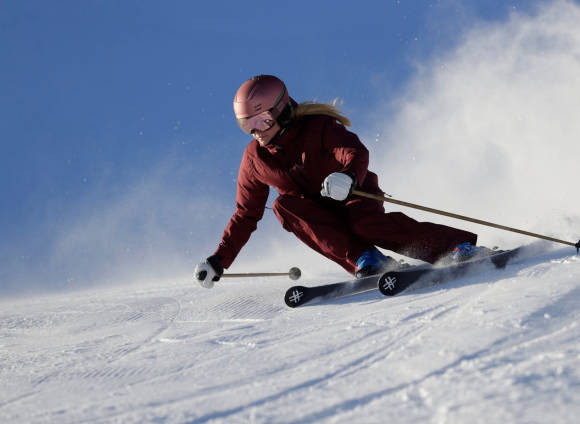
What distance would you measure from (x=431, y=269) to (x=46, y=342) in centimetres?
280

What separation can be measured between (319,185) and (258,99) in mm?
836

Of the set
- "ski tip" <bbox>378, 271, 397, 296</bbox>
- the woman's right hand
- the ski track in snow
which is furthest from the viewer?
the woman's right hand

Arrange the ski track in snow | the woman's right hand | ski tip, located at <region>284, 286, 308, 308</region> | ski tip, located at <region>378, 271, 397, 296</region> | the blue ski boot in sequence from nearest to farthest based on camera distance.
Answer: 1. the ski track in snow
2. ski tip, located at <region>378, 271, 397, 296</region>
3. ski tip, located at <region>284, 286, 308, 308</region>
4. the blue ski boot
5. the woman's right hand

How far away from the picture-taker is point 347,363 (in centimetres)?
188

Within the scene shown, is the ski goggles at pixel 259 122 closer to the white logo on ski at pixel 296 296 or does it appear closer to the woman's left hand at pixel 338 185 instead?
the woman's left hand at pixel 338 185

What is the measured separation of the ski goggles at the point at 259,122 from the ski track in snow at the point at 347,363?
138 centimetres

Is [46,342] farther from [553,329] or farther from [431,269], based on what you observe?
[553,329]

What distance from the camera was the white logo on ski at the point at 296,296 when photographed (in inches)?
141

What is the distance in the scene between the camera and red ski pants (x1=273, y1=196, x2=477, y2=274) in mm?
3651

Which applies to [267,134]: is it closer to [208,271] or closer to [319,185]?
[319,185]

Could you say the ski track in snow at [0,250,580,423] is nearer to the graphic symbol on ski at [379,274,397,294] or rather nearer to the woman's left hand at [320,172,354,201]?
the graphic symbol on ski at [379,274,397,294]

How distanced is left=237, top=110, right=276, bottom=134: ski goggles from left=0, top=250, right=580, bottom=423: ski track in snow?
1.38 meters

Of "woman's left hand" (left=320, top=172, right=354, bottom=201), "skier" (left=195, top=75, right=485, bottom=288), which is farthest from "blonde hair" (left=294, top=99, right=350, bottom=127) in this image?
"woman's left hand" (left=320, top=172, right=354, bottom=201)

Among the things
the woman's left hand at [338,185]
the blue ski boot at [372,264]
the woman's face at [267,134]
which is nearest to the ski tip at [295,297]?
the blue ski boot at [372,264]
